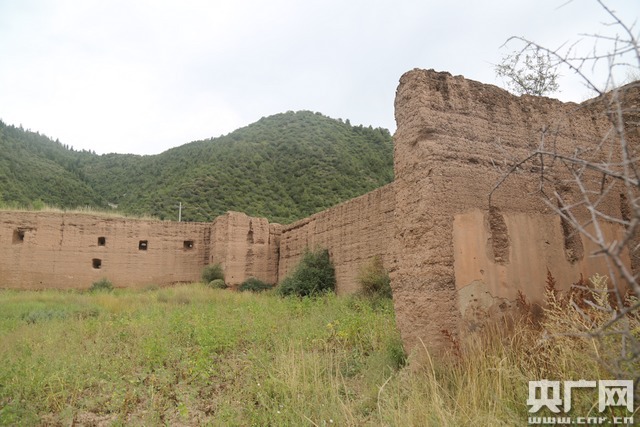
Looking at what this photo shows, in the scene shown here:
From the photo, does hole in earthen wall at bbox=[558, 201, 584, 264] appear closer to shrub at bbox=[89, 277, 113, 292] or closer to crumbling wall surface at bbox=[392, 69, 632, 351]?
crumbling wall surface at bbox=[392, 69, 632, 351]

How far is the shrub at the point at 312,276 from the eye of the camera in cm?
1323

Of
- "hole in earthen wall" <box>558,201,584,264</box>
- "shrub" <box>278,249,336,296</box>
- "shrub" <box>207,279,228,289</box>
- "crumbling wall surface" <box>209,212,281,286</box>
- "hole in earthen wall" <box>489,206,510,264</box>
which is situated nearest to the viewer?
"hole in earthen wall" <box>489,206,510,264</box>

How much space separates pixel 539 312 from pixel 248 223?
14.2m

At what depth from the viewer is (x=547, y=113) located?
18.0 feet

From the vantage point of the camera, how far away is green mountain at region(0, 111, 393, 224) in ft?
104

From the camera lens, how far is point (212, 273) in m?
17.5

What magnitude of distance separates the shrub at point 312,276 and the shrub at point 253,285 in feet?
8.47

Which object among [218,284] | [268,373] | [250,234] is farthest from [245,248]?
[268,373]

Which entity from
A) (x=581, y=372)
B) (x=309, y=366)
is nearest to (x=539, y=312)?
(x=581, y=372)

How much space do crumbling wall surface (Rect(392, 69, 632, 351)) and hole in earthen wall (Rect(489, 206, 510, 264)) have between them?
1cm

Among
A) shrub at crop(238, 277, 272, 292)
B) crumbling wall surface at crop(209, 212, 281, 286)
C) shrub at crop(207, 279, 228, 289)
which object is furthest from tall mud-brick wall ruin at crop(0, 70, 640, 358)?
crumbling wall surface at crop(209, 212, 281, 286)

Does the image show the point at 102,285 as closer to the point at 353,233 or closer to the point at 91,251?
the point at 91,251

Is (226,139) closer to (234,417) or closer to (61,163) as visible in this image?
(61,163)

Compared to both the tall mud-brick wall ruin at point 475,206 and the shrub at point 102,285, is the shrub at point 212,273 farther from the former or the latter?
the tall mud-brick wall ruin at point 475,206
